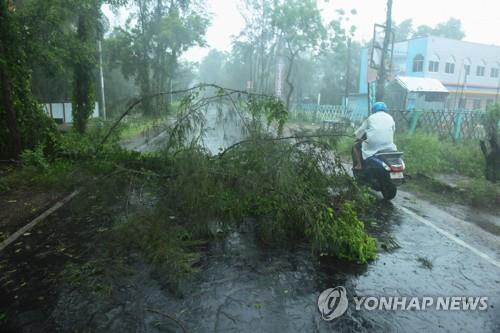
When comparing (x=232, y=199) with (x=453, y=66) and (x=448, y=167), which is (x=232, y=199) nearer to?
(x=448, y=167)

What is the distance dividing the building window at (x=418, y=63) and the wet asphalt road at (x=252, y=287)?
3580 centimetres

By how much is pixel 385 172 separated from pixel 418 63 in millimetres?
35156

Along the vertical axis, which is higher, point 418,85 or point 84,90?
point 418,85

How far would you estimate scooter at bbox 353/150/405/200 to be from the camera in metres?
6.59

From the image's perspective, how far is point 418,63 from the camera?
36875 millimetres

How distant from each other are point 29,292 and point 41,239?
4.72ft

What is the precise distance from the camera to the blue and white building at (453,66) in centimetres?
3634

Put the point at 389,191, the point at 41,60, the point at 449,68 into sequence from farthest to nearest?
the point at 449,68
the point at 41,60
the point at 389,191

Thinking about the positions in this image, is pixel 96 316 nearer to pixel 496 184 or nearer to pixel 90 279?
pixel 90 279

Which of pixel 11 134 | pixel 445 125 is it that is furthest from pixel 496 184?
pixel 11 134

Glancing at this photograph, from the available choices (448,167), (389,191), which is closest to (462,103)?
(448,167)

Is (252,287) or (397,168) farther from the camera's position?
(397,168)

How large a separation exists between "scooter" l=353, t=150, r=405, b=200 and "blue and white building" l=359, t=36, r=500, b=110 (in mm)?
30923

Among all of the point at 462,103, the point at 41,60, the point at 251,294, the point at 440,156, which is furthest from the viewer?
the point at 462,103
